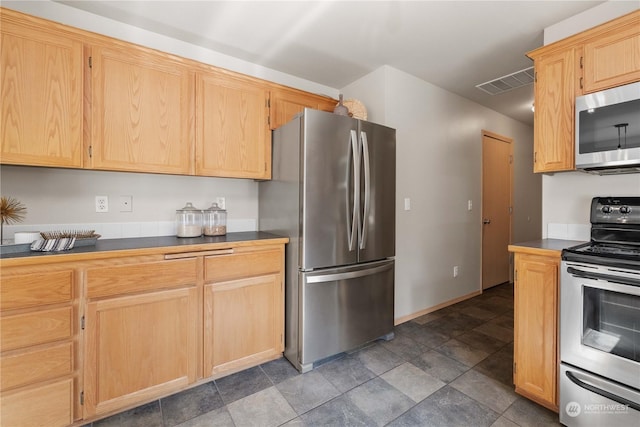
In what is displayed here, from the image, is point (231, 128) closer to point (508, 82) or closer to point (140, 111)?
point (140, 111)

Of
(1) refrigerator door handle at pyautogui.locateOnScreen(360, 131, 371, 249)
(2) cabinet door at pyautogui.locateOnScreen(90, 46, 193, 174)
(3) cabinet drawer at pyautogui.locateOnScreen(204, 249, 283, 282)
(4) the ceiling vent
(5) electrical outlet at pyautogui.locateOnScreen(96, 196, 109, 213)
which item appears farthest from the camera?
(4) the ceiling vent

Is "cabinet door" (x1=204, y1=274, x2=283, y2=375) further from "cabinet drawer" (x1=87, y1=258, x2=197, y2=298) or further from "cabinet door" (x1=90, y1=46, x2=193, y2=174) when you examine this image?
"cabinet door" (x1=90, y1=46, x2=193, y2=174)

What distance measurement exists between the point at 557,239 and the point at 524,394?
3.62ft

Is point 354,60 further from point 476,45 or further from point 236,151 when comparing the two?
point 236,151

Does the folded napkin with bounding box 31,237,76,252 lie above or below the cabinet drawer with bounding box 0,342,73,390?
→ above

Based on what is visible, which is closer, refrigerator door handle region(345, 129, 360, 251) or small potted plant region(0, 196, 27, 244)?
small potted plant region(0, 196, 27, 244)

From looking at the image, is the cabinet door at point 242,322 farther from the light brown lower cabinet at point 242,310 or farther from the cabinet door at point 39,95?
the cabinet door at point 39,95

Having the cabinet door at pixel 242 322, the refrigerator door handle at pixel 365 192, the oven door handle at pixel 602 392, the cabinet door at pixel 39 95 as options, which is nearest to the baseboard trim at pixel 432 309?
the refrigerator door handle at pixel 365 192

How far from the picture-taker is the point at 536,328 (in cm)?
164

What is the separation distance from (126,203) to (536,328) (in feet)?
9.51

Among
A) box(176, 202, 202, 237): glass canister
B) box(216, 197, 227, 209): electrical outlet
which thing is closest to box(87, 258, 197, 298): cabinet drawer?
box(176, 202, 202, 237): glass canister

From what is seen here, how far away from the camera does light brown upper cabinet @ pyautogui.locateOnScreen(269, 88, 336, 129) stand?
2430mm

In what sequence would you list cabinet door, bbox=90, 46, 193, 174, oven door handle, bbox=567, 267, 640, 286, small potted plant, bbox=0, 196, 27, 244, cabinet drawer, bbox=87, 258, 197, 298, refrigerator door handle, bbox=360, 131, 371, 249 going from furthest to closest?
refrigerator door handle, bbox=360, 131, 371, 249 < cabinet door, bbox=90, 46, 193, 174 < small potted plant, bbox=0, 196, 27, 244 < cabinet drawer, bbox=87, 258, 197, 298 < oven door handle, bbox=567, 267, 640, 286

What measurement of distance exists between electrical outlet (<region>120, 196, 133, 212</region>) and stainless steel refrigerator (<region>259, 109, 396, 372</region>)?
3.46ft
